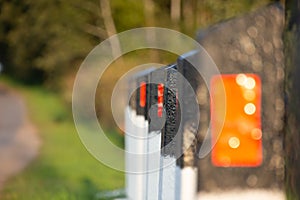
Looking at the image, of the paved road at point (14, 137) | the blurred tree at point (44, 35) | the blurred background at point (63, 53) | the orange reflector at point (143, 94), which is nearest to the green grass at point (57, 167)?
the blurred background at point (63, 53)

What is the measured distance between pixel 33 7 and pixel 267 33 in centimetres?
1534

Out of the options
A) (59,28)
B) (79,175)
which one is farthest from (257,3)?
(59,28)

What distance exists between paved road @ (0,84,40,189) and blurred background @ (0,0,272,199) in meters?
0.16

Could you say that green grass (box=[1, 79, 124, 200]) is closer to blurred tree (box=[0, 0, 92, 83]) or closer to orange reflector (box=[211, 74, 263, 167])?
blurred tree (box=[0, 0, 92, 83])

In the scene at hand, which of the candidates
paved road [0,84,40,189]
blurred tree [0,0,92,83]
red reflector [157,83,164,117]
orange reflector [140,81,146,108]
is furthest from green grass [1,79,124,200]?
red reflector [157,83,164,117]

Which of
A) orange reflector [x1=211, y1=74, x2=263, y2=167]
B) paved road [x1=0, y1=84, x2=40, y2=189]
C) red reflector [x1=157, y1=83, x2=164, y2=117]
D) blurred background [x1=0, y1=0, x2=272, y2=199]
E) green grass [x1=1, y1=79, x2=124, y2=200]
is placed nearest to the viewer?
orange reflector [x1=211, y1=74, x2=263, y2=167]

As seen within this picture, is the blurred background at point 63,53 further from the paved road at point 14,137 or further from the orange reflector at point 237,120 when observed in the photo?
the orange reflector at point 237,120

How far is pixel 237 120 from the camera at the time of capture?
1983 millimetres

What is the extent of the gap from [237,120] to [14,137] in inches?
577

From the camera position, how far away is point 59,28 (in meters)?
16.1

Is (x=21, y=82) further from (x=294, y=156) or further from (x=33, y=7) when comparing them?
(x=294, y=156)

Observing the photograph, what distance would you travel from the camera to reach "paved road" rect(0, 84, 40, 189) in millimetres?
12159

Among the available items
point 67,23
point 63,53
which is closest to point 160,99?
point 63,53

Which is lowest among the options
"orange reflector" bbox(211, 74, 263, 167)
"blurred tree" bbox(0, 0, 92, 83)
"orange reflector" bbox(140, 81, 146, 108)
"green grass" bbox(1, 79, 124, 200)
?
"green grass" bbox(1, 79, 124, 200)
